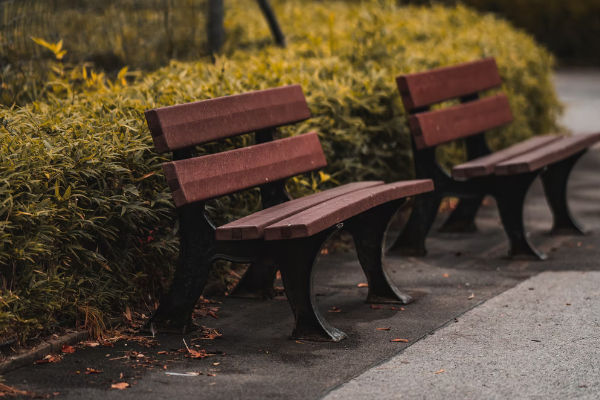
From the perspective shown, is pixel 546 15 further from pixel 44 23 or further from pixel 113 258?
pixel 113 258

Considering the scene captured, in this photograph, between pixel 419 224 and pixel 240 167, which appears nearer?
pixel 240 167

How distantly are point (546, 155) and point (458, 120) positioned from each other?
0.70 m

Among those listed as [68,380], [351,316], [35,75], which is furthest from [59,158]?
[35,75]

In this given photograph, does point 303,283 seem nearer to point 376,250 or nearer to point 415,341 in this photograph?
point 415,341

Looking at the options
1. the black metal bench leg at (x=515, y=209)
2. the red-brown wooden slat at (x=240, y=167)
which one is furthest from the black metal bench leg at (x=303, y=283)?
the black metal bench leg at (x=515, y=209)

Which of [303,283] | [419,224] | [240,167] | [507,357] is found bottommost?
[507,357]

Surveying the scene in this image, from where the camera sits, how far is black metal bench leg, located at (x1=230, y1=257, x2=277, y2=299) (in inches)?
210

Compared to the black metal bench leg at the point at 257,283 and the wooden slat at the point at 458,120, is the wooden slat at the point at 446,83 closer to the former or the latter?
the wooden slat at the point at 458,120

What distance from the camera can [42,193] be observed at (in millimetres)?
4332

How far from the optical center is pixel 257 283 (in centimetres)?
533

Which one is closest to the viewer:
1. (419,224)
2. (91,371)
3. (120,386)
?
(120,386)

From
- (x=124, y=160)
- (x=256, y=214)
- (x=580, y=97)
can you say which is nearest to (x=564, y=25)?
(x=580, y=97)

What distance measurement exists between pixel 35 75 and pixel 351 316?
3.11m

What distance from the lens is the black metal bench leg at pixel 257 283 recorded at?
533 cm
